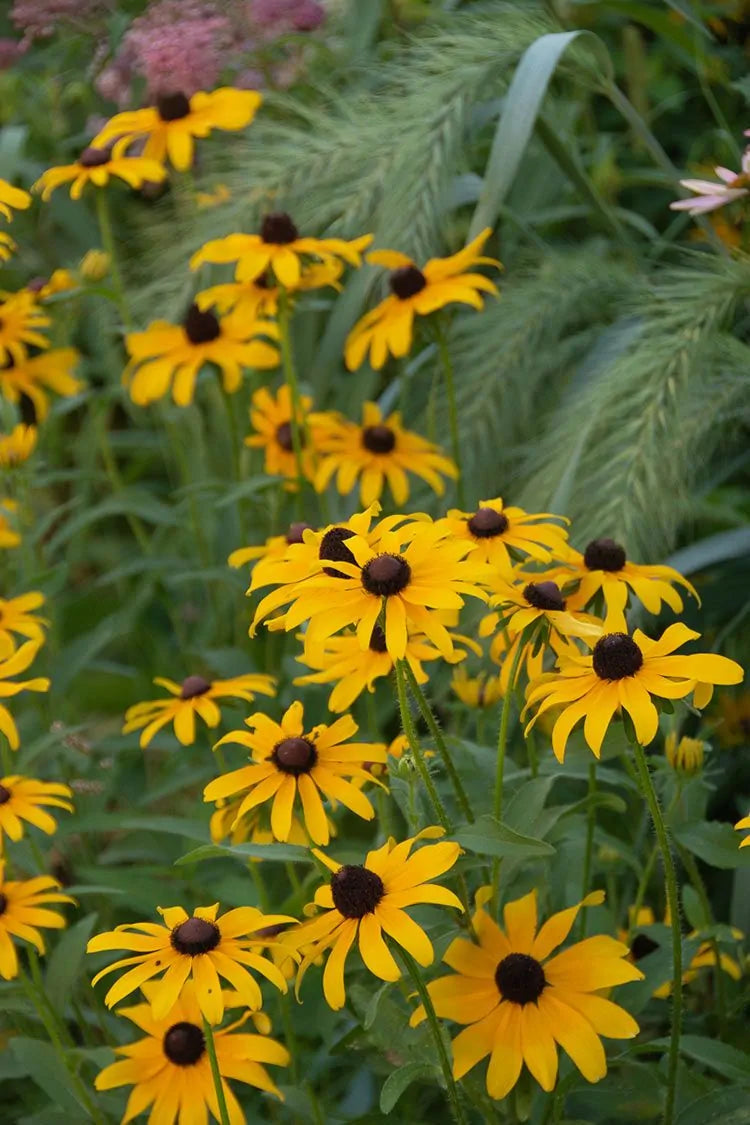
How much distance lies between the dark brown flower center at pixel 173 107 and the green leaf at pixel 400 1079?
3.45ft

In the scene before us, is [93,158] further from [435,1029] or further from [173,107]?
[435,1029]

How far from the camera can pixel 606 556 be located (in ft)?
3.34

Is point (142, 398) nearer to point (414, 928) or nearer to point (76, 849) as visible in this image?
point (76, 849)

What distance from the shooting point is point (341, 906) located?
82 cm

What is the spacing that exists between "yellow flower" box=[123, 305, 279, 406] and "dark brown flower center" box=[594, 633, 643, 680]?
2.34ft

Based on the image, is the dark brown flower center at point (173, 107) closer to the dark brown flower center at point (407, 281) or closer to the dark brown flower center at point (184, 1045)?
the dark brown flower center at point (407, 281)

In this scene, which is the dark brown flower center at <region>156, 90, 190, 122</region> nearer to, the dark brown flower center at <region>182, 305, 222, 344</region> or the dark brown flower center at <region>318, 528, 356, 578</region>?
the dark brown flower center at <region>182, 305, 222, 344</region>

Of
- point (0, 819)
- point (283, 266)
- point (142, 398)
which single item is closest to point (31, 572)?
point (142, 398)

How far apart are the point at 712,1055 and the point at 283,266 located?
0.79 m

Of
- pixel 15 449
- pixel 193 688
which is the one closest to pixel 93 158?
pixel 15 449

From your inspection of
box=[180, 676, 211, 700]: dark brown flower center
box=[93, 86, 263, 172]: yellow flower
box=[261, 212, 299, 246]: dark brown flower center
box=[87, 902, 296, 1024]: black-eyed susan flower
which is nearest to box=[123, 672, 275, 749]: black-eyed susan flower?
box=[180, 676, 211, 700]: dark brown flower center

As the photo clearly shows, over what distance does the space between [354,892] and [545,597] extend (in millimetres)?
233

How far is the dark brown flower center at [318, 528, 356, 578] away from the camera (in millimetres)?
867

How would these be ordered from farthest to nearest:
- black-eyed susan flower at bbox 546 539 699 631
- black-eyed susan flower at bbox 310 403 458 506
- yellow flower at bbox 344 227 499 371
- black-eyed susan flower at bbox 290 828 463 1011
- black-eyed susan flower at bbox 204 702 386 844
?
black-eyed susan flower at bbox 310 403 458 506
yellow flower at bbox 344 227 499 371
black-eyed susan flower at bbox 546 539 699 631
black-eyed susan flower at bbox 204 702 386 844
black-eyed susan flower at bbox 290 828 463 1011
